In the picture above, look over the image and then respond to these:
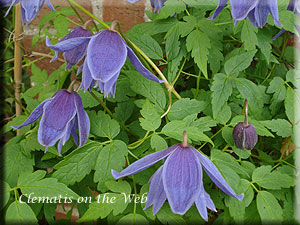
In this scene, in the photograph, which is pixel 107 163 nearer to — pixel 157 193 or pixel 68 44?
pixel 157 193

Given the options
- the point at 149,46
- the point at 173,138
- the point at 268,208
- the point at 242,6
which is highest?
the point at 242,6

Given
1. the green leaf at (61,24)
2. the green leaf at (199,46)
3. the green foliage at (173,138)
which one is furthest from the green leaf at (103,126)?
the green leaf at (61,24)

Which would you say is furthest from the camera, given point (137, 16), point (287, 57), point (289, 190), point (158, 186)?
point (137, 16)

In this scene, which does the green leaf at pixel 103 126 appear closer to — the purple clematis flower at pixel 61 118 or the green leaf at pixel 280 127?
the purple clematis flower at pixel 61 118

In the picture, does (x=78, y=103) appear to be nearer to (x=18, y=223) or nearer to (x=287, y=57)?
(x=18, y=223)

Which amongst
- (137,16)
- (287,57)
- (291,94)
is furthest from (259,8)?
(137,16)

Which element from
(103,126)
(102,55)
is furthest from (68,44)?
(103,126)
